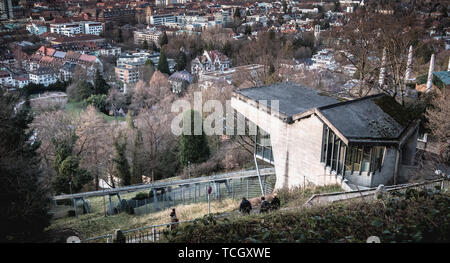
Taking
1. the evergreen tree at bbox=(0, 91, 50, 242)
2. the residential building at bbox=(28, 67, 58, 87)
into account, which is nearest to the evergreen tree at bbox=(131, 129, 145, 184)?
the evergreen tree at bbox=(0, 91, 50, 242)

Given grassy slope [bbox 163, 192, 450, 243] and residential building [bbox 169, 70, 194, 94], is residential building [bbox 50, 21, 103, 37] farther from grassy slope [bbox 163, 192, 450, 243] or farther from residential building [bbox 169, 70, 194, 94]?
grassy slope [bbox 163, 192, 450, 243]

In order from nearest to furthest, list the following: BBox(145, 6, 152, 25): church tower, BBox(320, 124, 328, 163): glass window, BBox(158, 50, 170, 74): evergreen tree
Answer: BBox(320, 124, 328, 163): glass window, BBox(158, 50, 170, 74): evergreen tree, BBox(145, 6, 152, 25): church tower

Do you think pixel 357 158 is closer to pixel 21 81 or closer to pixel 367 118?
pixel 367 118

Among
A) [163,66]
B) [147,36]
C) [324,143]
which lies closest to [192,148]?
[324,143]

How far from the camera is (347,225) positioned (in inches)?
242

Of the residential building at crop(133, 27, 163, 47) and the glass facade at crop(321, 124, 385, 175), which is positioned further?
the residential building at crop(133, 27, 163, 47)

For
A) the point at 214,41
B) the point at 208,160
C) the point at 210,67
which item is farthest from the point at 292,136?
the point at 214,41

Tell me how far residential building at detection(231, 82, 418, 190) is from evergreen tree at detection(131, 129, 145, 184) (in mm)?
10289

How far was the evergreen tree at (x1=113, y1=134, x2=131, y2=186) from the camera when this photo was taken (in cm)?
1989

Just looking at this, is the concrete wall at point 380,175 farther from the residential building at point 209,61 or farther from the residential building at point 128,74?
the residential building at point 128,74

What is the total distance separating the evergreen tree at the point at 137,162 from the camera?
67.8 feet

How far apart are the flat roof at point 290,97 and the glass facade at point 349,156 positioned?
4.24 ft

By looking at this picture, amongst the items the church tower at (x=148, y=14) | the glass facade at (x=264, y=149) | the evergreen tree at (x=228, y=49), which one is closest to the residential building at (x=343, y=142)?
the glass facade at (x=264, y=149)

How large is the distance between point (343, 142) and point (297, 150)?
141 cm
